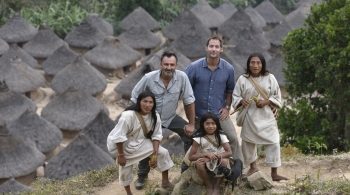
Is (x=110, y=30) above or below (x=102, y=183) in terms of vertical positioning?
above

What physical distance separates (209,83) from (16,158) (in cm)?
1118

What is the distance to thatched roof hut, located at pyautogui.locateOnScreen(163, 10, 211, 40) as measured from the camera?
108ft

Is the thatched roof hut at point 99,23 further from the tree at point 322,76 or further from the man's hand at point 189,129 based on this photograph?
the man's hand at point 189,129

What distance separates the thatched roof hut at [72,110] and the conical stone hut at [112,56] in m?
5.87

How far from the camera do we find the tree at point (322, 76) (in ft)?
40.1

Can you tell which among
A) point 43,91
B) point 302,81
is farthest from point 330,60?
point 43,91

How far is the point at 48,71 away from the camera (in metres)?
26.3

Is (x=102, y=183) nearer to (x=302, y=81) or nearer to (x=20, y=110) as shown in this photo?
(x=302, y=81)

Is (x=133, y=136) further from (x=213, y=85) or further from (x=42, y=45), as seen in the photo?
(x=42, y=45)

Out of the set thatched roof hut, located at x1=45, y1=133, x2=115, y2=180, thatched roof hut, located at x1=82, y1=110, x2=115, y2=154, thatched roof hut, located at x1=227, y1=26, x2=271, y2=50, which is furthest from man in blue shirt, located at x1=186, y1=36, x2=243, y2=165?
thatched roof hut, located at x1=227, y1=26, x2=271, y2=50

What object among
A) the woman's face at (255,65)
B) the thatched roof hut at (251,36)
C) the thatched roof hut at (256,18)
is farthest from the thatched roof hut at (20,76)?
the woman's face at (255,65)

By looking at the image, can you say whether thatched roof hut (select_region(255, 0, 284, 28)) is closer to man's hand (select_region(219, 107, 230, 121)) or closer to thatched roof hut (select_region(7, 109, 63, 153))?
thatched roof hut (select_region(7, 109, 63, 153))

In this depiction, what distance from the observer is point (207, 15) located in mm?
35875

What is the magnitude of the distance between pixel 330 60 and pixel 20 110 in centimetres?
1274
